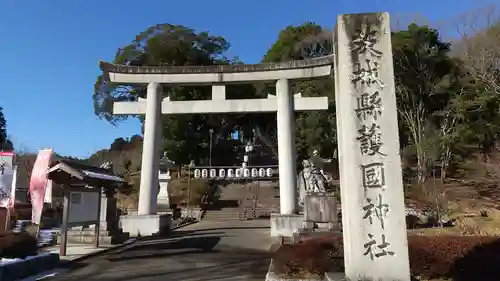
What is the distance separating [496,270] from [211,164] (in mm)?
34405

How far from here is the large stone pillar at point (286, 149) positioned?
15.5 meters

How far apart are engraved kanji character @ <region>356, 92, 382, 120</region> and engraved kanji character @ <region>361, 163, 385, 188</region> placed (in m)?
0.78

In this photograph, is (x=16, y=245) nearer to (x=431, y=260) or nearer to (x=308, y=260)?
(x=308, y=260)

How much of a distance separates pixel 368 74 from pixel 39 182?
9753 millimetres

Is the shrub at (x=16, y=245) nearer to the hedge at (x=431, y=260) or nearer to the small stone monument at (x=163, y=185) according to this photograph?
the hedge at (x=431, y=260)

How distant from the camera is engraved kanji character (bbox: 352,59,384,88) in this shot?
623 centimetres

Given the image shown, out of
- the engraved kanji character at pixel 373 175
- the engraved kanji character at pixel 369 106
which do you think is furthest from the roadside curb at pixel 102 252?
the engraved kanji character at pixel 369 106

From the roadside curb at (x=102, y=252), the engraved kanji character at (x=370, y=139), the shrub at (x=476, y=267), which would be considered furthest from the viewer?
the roadside curb at (x=102, y=252)

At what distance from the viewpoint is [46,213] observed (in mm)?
22875

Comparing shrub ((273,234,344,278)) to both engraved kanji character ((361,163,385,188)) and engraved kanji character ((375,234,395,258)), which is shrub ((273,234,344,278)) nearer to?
engraved kanji character ((375,234,395,258))

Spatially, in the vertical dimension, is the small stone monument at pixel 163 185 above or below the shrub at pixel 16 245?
above

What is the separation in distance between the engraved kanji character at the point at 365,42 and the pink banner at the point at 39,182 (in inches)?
364

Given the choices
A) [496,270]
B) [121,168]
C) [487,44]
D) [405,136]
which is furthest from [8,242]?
[121,168]

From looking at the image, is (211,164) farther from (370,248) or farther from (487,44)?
(370,248)
